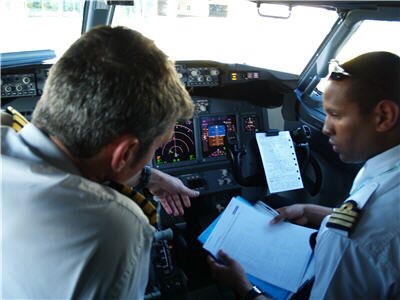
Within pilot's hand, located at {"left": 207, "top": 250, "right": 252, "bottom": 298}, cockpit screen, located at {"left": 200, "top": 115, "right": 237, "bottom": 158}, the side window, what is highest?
the side window

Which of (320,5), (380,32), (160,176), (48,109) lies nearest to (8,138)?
(48,109)

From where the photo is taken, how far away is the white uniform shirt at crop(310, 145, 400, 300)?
112 cm

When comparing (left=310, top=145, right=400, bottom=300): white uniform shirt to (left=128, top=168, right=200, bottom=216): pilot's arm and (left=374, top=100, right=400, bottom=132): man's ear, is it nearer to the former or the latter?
(left=374, top=100, right=400, bottom=132): man's ear

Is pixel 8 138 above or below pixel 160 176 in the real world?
above

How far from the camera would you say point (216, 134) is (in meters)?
2.69

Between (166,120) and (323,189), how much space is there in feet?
6.74

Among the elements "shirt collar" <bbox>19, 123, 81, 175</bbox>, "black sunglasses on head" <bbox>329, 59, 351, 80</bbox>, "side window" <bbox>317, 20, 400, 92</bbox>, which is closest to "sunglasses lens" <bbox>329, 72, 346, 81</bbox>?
"black sunglasses on head" <bbox>329, 59, 351, 80</bbox>

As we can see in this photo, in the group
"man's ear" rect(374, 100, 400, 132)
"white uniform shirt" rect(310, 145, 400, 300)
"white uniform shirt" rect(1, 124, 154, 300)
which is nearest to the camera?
"white uniform shirt" rect(1, 124, 154, 300)

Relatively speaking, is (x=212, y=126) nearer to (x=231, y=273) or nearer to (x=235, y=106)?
(x=235, y=106)

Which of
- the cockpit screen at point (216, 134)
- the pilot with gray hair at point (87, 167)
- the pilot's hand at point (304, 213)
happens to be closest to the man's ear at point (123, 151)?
the pilot with gray hair at point (87, 167)

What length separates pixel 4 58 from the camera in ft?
6.31

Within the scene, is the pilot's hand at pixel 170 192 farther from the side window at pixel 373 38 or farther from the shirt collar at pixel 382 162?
the side window at pixel 373 38

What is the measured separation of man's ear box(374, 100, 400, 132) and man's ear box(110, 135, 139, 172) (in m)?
0.80

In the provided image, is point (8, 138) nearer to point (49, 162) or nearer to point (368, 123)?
point (49, 162)
